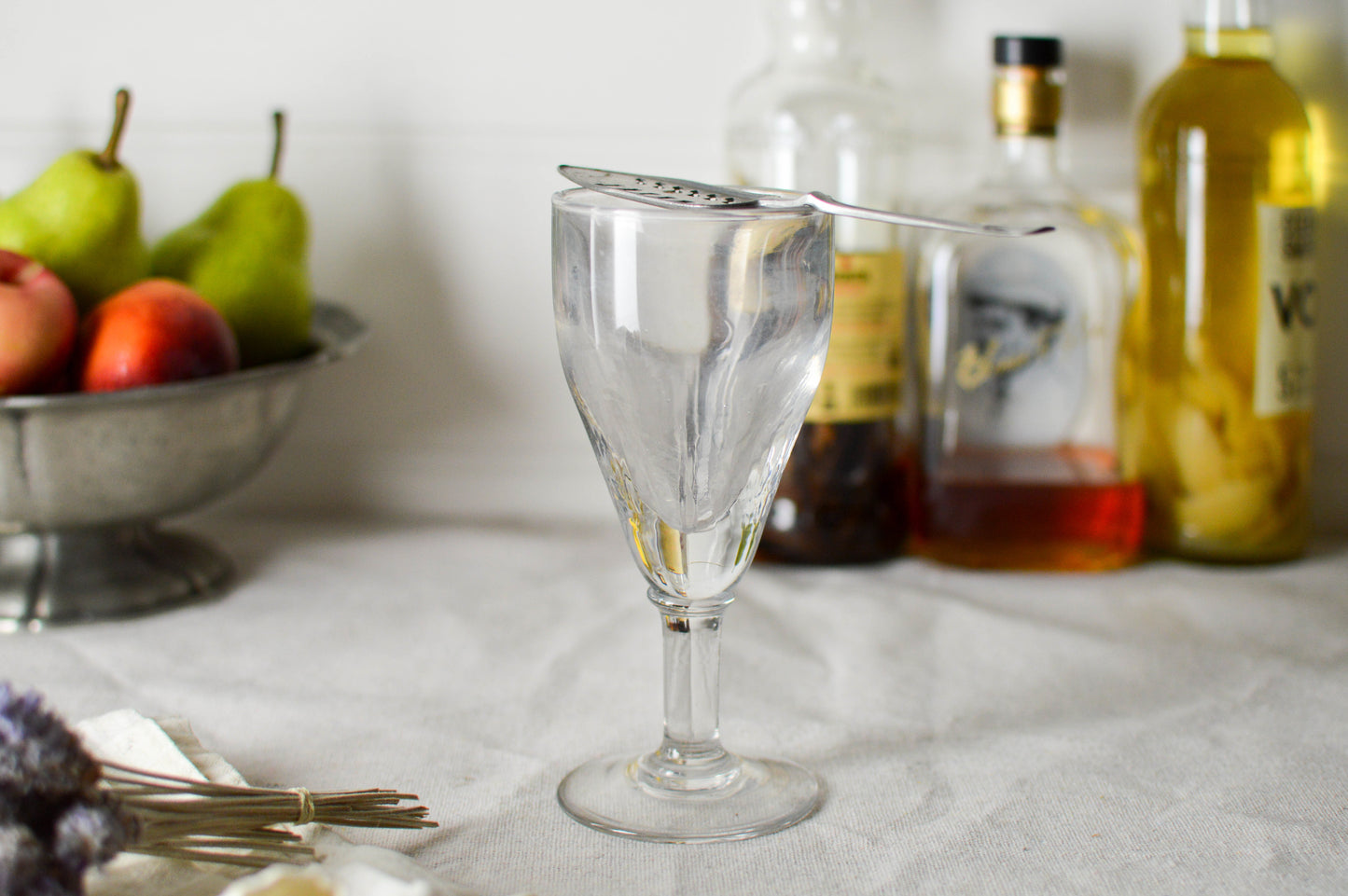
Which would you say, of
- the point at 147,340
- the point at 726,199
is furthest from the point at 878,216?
the point at 147,340

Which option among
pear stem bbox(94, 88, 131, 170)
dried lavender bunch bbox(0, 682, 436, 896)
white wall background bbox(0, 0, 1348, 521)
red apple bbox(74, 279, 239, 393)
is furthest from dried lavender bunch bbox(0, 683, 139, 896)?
white wall background bbox(0, 0, 1348, 521)

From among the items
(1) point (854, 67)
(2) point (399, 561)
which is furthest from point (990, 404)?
(2) point (399, 561)

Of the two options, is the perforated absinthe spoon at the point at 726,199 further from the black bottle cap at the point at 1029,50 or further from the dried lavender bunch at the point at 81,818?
the black bottle cap at the point at 1029,50

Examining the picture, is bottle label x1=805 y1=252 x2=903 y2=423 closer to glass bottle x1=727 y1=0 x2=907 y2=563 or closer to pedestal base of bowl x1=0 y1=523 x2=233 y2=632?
glass bottle x1=727 y1=0 x2=907 y2=563

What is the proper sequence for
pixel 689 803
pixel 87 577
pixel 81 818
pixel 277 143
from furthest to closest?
pixel 277 143
pixel 87 577
pixel 689 803
pixel 81 818

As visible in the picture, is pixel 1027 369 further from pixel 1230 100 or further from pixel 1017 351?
pixel 1230 100

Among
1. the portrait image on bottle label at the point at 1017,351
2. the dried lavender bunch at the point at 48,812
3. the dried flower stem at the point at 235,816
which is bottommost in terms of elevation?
the dried flower stem at the point at 235,816

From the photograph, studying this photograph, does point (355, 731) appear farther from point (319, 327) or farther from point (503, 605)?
point (319, 327)

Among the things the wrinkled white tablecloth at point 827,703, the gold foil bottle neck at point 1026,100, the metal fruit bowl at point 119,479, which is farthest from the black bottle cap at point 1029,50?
the metal fruit bowl at point 119,479
